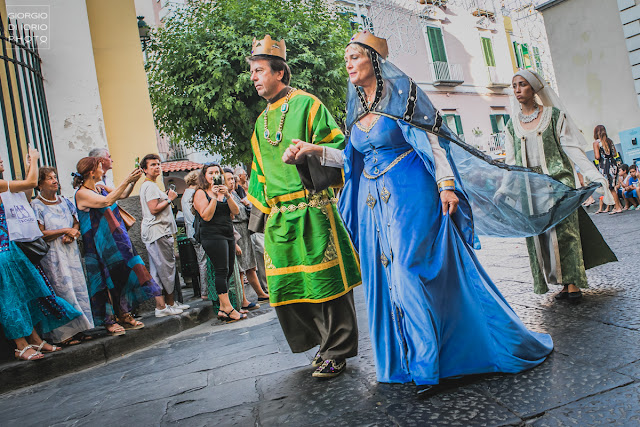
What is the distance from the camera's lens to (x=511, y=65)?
28.2 m

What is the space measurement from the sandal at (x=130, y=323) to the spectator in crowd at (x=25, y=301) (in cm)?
75

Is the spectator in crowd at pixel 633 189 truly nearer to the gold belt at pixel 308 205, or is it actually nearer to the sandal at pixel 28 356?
the gold belt at pixel 308 205

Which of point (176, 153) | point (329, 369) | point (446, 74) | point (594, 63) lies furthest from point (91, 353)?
point (446, 74)

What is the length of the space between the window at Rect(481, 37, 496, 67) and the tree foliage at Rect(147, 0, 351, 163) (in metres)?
15.1

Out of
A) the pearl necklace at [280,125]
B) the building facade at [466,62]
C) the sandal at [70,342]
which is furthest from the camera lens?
the building facade at [466,62]

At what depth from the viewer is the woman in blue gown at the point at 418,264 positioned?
2557 millimetres

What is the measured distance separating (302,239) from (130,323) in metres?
2.96

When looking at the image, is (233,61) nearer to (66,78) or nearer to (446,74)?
(66,78)

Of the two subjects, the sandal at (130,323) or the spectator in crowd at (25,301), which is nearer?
the spectator in crowd at (25,301)

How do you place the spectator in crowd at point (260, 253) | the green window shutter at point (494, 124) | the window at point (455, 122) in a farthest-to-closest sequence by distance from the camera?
the green window shutter at point (494, 124), the window at point (455, 122), the spectator in crowd at point (260, 253)

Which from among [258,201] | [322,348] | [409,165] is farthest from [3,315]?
[409,165]

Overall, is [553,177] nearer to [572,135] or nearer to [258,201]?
[572,135]

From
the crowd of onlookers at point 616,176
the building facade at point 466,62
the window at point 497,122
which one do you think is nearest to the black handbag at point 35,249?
the crowd of onlookers at point 616,176

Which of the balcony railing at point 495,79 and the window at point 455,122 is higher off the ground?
the balcony railing at point 495,79
